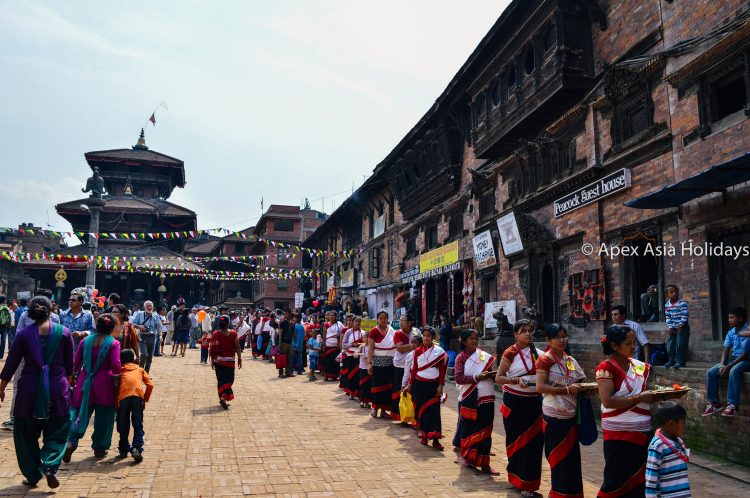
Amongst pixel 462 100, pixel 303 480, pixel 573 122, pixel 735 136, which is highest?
pixel 462 100

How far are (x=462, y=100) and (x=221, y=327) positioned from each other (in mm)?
12569

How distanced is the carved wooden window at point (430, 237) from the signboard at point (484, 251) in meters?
4.90

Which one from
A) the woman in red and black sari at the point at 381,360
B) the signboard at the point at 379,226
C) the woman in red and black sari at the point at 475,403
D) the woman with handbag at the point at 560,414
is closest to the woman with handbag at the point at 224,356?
the woman in red and black sari at the point at 381,360

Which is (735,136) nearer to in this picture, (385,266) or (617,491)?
(617,491)

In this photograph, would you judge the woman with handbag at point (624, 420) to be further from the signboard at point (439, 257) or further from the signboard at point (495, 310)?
the signboard at point (439, 257)

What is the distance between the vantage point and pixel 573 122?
14555 millimetres

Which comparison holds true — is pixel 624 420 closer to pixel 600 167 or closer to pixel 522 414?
pixel 522 414

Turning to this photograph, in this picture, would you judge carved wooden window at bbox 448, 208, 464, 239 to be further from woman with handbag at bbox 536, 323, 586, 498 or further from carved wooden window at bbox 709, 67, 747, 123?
woman with handbag at bbox 536, 323, 586, 498

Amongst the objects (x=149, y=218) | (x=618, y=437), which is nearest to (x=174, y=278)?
(x=149, y=218)

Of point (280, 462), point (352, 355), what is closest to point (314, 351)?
point (352, 355)

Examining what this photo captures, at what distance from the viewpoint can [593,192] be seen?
13.4m

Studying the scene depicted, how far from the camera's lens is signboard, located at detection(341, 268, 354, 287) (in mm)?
36781

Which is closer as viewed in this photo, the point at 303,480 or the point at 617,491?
the point at 617,491

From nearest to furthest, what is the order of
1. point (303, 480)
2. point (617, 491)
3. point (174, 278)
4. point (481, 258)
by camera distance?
point (617, 491) < point (303, 480) < point (481, 258) < point (174, 278)
